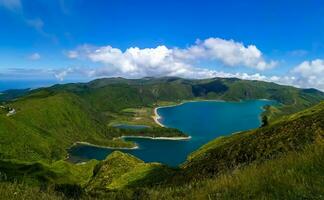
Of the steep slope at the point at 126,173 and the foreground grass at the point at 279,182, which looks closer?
the foreground grass at the point at 279,182

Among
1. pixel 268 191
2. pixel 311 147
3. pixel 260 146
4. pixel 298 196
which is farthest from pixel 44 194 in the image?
pixel 260 146

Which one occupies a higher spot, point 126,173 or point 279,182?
point 279,182

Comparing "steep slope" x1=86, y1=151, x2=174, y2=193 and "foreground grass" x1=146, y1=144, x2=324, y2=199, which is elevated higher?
"foreground grass" x1=146, y1=144, x2=324, y2=199

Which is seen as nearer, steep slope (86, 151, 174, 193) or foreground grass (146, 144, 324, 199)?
foreground grass (146, 144, 324, 199)

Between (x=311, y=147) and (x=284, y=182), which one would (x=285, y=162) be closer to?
(x=311, y=147)

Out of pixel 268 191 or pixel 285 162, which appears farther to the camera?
pixel 285 162

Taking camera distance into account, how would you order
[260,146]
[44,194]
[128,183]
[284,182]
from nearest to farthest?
[284,182] < [44,194] < [260,146] < [128,183]

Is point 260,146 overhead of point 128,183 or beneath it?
overhead


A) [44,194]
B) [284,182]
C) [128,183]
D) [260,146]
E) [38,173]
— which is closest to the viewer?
[284,182]

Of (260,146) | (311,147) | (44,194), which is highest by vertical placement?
(311,147)

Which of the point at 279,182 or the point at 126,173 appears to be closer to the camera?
the point at 279,182

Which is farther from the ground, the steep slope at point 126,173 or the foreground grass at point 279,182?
the foreground grass at point 279,182
